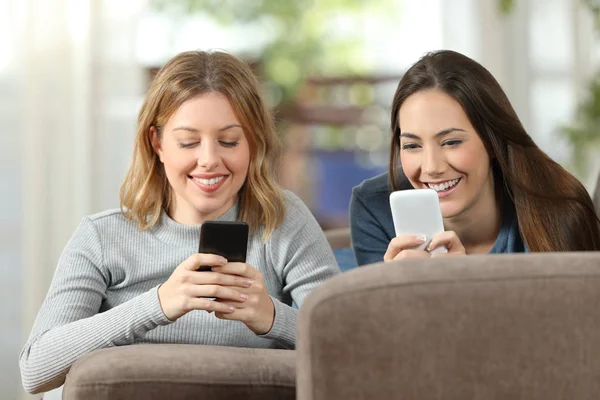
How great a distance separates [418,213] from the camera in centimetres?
155

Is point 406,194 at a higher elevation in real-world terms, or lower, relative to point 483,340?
higher

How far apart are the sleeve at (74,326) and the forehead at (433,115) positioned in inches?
25.0

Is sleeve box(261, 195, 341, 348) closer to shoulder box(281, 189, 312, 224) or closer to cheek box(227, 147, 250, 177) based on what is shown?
shoulder box(281, 189, 312, 224)

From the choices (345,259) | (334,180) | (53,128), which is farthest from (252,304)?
(334,180)

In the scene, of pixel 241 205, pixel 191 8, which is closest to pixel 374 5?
pixel 191 8

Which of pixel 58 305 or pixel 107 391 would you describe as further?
pixel 58 305

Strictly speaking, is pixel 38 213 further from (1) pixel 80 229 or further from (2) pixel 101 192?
(1) pixel 80 229

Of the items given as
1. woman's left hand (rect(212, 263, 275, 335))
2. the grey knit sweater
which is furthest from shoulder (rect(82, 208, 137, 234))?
woman's left hand (rect(212, 263, 275, 335))

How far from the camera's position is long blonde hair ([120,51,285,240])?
1704mm

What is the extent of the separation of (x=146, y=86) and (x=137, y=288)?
2.32 meters

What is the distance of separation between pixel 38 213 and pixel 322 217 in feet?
12.2

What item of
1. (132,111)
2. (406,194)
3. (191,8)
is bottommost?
(406,194)

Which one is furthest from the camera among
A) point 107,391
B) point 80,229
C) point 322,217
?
point 322,217

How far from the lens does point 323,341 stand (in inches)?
43.3
